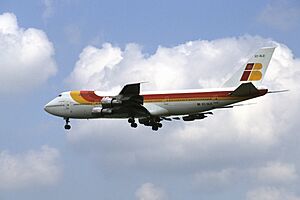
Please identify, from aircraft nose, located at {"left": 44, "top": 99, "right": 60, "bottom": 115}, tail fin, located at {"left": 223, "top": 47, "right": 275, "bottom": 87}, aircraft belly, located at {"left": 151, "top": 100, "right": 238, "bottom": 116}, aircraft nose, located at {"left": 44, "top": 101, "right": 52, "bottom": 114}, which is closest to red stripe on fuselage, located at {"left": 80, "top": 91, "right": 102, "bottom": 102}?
aircraft nose, located at {"left": 44, "top": 99, "right": 60, "bottom": 115}

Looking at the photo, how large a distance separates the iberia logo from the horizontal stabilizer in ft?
21.4

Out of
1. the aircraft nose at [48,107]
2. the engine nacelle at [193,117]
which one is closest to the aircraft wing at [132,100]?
the engine nacelle at [193,117]

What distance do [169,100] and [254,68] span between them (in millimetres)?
12817

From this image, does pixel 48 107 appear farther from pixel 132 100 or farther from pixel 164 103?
pixel 164 103

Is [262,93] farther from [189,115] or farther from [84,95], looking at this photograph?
[84,95]

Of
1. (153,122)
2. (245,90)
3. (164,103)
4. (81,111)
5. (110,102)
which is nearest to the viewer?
(245,90)

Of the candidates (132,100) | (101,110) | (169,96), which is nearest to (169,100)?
(169,96)

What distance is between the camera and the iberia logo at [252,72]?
124 metres

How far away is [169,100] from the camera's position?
4963 inches

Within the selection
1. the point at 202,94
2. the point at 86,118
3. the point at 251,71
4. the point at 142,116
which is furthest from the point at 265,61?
the point at 86,118

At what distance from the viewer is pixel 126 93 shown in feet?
408

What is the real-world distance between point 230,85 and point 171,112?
9229 mm

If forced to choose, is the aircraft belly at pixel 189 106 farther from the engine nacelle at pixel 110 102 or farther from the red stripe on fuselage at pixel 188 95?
the engine nacelle at pixel 110 102

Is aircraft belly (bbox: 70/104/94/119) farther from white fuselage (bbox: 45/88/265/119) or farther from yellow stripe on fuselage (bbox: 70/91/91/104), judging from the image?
yellow stripe on fuselage (bbox: 70/91/91/104)
